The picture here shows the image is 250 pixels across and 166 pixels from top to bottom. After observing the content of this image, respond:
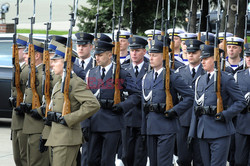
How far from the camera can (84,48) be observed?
8992 mm

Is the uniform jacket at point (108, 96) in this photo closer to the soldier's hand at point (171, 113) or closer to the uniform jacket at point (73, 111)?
the soldier's hand at point (171, 113)

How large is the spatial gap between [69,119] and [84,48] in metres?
2.88

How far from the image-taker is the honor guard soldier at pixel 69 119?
20.6 feet

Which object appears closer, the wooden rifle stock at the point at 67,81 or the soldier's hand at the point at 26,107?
the wooden rifle stock at the point at 67,81

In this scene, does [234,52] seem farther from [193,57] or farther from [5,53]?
[5,53]

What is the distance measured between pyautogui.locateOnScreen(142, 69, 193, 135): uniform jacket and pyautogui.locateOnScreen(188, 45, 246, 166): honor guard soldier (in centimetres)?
16

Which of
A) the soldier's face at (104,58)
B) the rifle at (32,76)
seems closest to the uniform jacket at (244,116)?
the soldier's face at (104,58)

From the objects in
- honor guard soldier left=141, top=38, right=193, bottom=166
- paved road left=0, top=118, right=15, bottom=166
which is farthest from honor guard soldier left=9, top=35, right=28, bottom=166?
honor guard soldier left=141, top=38, right=193, bottom=166

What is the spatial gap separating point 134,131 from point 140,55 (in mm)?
1126

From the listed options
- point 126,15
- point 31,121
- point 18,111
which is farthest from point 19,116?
point 126,15

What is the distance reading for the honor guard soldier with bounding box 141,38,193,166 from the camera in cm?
740

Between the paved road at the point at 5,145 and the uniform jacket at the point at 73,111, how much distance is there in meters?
2.85

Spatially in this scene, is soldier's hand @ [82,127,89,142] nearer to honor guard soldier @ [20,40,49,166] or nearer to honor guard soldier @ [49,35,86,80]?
honor guard soldier @ [20,40,49,166]

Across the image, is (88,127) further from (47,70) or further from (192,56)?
(192,56)
